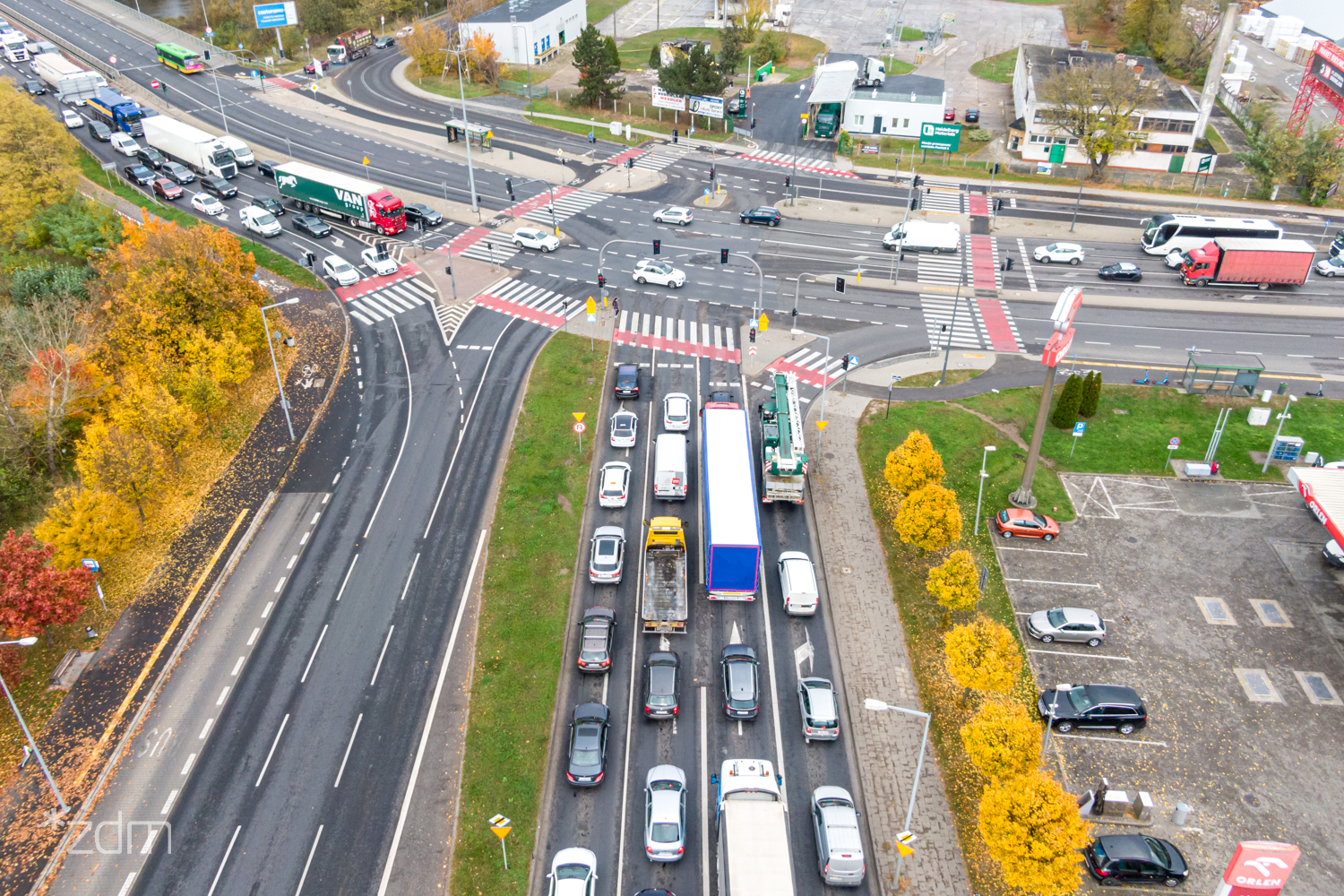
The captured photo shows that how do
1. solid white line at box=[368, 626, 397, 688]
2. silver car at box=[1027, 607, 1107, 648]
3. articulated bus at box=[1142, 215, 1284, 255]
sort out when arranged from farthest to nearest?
articulated bus at box=[1142, 215, 1284, 255] < silver car at box=[1027, 607, 1107, 648] < solid white line at box=[368, 626, 397, 688]

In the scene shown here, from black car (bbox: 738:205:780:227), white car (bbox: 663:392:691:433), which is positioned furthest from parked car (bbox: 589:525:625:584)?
black car (bbox: 738:205:780:227)

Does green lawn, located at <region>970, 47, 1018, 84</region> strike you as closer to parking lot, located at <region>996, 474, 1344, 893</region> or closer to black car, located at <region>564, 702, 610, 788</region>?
parking lot, located at <region>996, 474, 1344, 893</region>

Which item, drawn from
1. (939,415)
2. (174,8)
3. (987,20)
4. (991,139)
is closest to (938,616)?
(939,415)

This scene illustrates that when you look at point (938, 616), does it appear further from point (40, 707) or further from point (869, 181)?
point (869, 181)

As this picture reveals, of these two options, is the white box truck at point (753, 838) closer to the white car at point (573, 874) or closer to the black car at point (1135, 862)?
the white car at point (573, 874)

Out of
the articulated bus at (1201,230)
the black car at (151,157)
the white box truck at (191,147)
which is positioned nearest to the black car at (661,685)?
the articulated bus at (1201,230)
